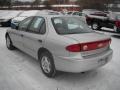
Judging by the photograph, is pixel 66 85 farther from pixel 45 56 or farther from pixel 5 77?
pixel 5 77

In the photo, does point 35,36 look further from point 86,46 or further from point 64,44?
point 86,46

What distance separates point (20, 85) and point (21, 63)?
1.47 m

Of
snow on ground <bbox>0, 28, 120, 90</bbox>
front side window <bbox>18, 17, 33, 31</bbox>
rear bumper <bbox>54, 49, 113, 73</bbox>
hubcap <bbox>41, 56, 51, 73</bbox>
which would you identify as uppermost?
front side window <bbox>18, 17, 33, 31</bbox>

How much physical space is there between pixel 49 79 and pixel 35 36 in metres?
1.18

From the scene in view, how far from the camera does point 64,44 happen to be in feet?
12.4

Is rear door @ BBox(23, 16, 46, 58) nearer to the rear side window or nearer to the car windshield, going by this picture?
the rear side window

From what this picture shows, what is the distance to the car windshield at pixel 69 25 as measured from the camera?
430 centimetres

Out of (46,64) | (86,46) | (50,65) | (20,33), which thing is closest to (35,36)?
(46,64)

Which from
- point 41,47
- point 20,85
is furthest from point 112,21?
point 20,85

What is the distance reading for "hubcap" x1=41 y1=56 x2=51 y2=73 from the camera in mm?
4267

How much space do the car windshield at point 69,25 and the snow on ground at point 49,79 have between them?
3.74ft

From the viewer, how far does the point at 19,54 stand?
20.6 feet

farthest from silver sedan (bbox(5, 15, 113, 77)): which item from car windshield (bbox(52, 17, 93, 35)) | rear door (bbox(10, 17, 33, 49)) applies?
rear door (bbox(10, 17, 33, 49))

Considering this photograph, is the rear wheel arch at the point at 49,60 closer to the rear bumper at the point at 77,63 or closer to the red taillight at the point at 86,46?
the rear bumper at the point at 77,63
